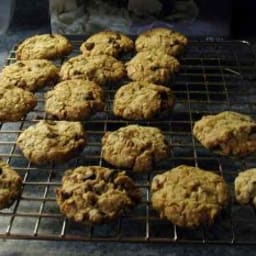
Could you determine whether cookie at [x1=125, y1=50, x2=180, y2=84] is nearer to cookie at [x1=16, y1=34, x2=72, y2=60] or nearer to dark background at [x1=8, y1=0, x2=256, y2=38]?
cookie at [x1=16, y1=34, x2=72, y2=60]

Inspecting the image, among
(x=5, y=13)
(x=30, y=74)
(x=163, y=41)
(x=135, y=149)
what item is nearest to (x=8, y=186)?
(x=135, y=149)

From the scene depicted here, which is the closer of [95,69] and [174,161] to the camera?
[174,161]

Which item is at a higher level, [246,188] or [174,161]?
[246,188]

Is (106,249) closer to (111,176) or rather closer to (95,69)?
(111,176)

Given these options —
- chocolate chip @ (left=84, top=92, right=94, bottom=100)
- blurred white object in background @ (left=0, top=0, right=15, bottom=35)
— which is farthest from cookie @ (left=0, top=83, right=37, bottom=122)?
blurred white object in background @ (left=0, top=0, right=15, bottom=35)

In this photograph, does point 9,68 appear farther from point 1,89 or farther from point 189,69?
point 189,69

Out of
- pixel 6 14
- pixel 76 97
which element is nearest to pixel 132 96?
pixel 76 97
